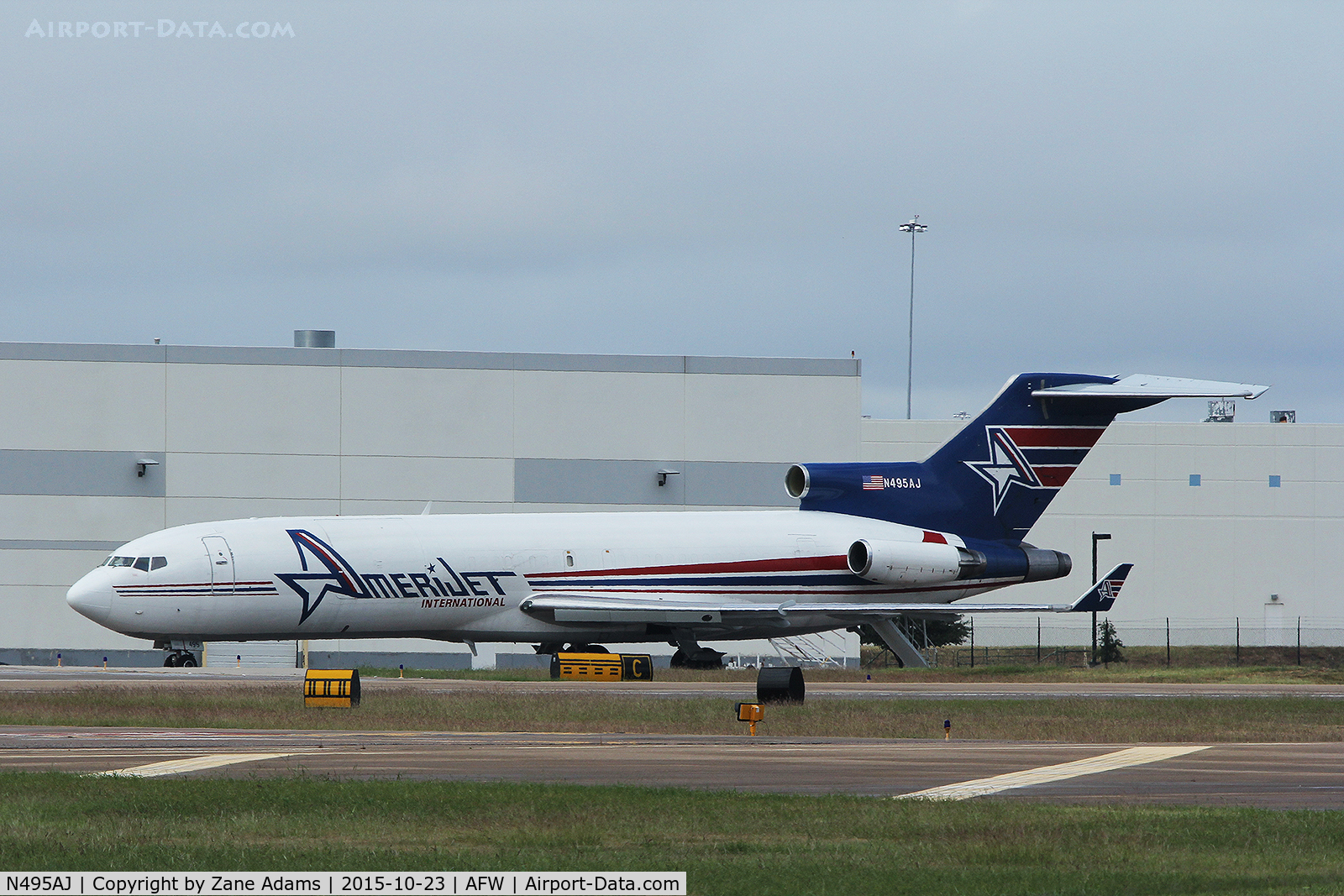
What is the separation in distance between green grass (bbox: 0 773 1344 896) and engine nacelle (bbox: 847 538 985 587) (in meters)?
26.5

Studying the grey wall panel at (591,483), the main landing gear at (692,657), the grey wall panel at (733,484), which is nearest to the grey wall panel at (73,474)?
the grey wall panel at (591,483)

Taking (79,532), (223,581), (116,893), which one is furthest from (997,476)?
(116,893)

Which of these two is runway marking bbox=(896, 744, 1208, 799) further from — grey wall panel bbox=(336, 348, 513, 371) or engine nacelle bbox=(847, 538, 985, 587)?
grey wall panel bbox=(336, 348, 513, 371)

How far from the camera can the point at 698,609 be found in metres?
40.7

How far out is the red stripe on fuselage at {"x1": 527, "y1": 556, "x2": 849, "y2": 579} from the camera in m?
40.4

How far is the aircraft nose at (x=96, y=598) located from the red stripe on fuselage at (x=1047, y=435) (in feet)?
79.4

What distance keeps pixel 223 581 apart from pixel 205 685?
9.09ft

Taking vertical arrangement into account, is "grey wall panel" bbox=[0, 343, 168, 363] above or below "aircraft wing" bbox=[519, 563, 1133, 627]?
above

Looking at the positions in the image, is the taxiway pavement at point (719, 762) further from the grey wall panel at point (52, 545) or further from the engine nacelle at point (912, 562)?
the grey wall panel at point (52, 545)

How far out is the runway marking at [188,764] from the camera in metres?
17.4

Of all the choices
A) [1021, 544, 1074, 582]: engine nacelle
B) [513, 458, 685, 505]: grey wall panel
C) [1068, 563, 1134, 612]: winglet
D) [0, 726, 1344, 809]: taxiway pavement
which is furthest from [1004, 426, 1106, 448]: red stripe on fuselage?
[0, 726, 1344, 809]: taxiway pavement

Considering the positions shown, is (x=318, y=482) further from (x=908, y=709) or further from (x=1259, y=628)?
(x=1259, y=628)

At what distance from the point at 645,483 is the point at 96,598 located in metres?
23.7

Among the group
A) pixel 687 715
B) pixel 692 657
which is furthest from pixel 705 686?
pixel 687 715
